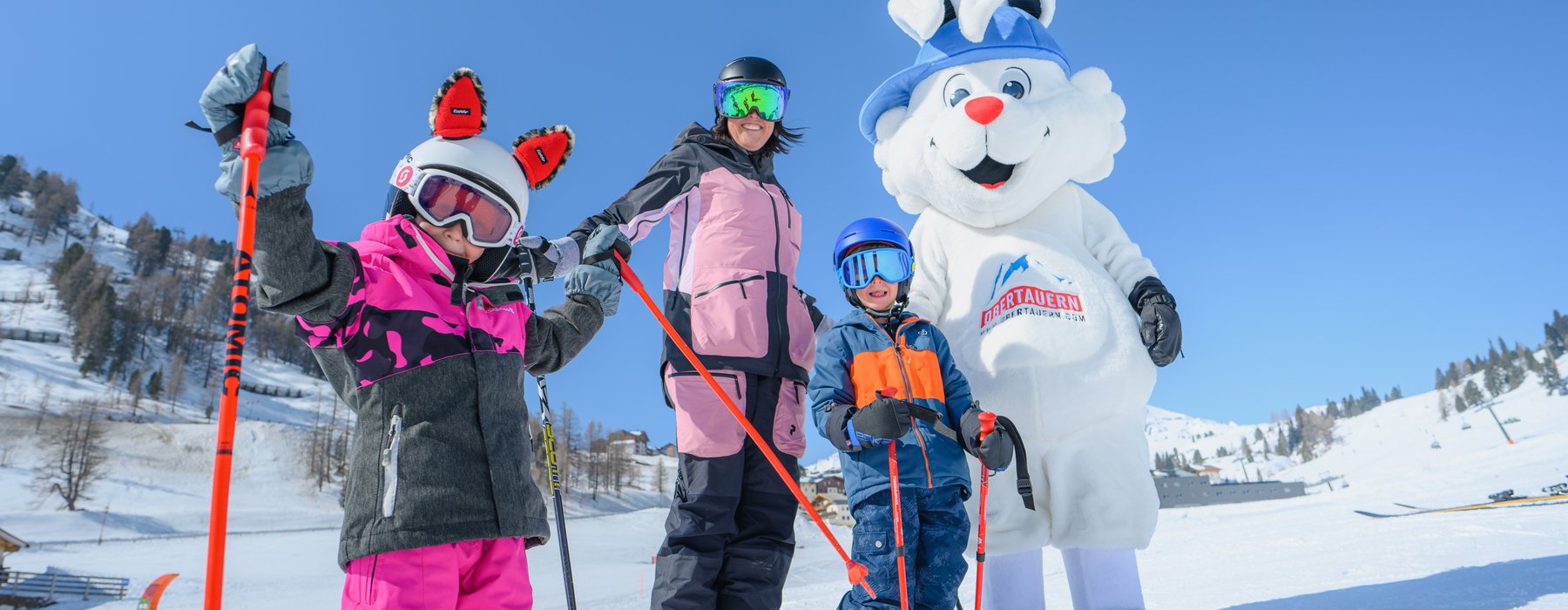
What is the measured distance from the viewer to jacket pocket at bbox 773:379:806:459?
116 inches

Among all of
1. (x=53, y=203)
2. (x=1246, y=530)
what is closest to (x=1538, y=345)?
(x=1246, y=530)

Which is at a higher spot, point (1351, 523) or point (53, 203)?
point (53, 203)

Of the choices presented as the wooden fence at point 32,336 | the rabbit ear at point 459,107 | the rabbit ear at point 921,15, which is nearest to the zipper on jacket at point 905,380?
the rabbit ear at point 459,107

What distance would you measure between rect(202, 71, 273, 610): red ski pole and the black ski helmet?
212 centimetres

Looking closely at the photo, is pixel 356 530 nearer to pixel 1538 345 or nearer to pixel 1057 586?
pixel 1057 586

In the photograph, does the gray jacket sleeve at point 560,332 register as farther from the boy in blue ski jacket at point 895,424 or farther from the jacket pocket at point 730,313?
the boy in blue ski jacket at point 895,424

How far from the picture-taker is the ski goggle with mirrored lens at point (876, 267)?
3072 millimetres

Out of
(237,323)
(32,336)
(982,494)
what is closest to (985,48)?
(982,494)

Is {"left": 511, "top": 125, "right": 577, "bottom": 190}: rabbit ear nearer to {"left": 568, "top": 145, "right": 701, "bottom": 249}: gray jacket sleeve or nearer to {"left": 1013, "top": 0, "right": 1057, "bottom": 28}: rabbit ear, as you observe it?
{"left": 568, "top": 145, "right": 701, "bottom": 249}: gray jacket sleeve

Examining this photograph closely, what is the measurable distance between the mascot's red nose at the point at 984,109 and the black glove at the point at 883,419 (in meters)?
1.56

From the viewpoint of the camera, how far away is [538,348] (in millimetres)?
2393

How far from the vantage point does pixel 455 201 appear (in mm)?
2145

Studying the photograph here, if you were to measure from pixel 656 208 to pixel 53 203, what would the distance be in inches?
4856

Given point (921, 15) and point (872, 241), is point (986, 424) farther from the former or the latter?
point (921, 15)
